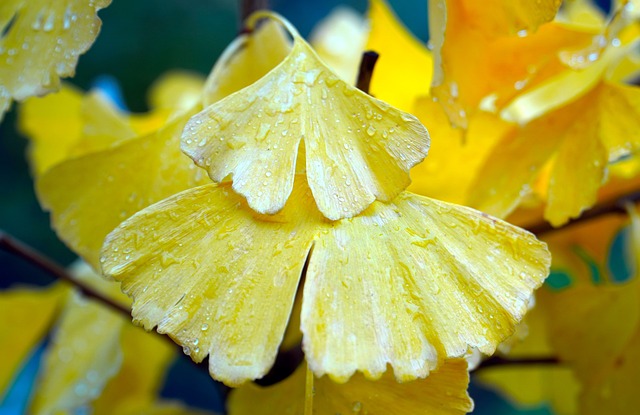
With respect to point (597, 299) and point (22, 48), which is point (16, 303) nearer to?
point (22, 48)

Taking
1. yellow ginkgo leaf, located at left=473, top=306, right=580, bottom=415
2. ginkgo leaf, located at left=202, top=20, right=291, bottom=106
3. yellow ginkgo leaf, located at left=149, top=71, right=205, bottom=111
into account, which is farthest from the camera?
yellow ginkgo leaf, located at left=149, top=71, right=205, bottom=111

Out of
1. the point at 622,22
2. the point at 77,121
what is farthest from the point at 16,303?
the point at 622,22

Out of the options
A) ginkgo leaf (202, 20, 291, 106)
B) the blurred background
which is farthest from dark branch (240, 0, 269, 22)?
the blurred background

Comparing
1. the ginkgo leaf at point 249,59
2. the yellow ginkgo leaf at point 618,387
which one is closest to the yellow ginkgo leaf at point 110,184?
the ginkgo leaf at point 249,59

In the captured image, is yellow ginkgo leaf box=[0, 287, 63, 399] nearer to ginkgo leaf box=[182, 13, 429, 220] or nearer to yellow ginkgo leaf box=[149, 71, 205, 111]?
yellow ginkgo leaf box=[149, 71, 205, 111]

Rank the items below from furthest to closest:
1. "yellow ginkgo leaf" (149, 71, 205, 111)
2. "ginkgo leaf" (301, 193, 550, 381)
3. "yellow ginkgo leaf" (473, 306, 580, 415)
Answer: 1. "yellow ginkgo leaf" (149, 71, 205, 111)
2. "yellow ginkgo leaf" (473, 306, 580, 415)
3. "ginkgo leaf" (301, 193, 550, 381)

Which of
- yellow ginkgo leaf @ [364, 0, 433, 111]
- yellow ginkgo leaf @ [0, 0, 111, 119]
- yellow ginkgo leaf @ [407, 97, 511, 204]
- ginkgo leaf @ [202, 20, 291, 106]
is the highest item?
yellow ginkgo leaf @ [0, 0, 111, 119]
